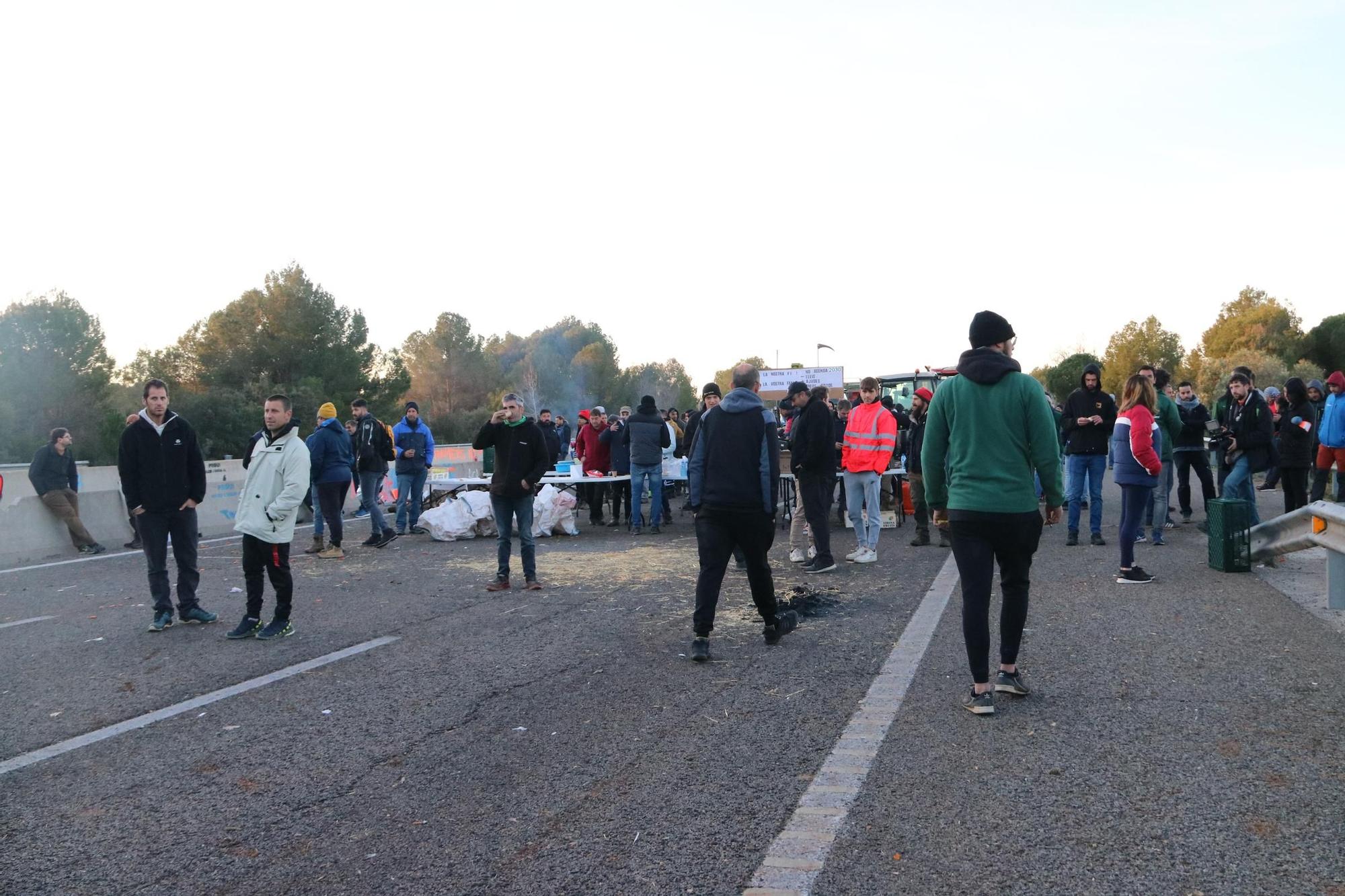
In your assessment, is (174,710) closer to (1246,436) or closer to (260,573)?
(260,573)

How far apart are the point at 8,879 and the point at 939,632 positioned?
548 cm

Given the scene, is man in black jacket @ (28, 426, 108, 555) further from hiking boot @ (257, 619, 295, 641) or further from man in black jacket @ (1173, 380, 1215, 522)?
man in black jacket @ (1173, 380, 1215, 522)

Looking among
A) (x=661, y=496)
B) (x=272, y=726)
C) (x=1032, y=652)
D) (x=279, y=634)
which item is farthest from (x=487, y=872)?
(x=661, y=496)

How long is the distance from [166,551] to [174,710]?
106 inches

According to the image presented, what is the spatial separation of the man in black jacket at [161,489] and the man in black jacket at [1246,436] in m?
10.4

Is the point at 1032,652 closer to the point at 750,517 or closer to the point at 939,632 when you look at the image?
the point at 939,632

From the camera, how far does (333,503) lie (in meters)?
13.0

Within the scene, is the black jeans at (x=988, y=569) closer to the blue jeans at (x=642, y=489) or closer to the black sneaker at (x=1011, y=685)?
the black sneaker at (x=1011, y=685)

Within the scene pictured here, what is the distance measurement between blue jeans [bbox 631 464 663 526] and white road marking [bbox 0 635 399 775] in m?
8.00

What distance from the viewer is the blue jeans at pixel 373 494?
14344 millimetres

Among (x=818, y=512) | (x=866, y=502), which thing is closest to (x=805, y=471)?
(x=818, y=512)

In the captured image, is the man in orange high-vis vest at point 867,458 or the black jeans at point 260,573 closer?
the black jeans at point 260,573

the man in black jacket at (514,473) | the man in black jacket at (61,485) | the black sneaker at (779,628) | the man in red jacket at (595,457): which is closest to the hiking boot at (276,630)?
the man in black jacket at (514,473)

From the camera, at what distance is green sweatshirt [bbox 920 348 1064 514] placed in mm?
5227
